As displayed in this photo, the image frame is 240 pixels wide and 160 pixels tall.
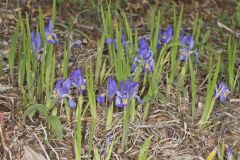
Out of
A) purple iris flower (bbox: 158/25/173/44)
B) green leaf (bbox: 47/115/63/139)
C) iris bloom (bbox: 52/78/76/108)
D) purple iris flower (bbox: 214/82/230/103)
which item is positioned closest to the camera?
green leaf (bbox: 47/115/63/139)

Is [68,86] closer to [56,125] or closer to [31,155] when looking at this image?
[56,125]

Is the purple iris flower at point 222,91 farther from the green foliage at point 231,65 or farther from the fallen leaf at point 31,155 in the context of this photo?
the fallen leaf at point 31,155

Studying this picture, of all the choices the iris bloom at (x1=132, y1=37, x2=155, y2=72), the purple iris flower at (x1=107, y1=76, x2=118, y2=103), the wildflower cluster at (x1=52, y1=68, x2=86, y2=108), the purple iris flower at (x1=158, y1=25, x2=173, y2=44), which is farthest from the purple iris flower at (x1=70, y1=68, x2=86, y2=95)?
the purple iris flower at (x1=158, y1=25, x2=173, y2=44)

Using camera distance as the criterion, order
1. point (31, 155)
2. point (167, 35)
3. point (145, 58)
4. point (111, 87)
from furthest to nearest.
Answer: point (167, 35)
point (145, 58)
point (111, 87)
point (31, 155)

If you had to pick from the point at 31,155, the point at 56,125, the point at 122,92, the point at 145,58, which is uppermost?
the point at 145,58

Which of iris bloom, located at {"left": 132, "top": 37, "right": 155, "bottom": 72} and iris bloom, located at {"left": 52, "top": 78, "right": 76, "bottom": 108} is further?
iris bloom, located at {"left": 132, "top": 37, "right": 155, "bottom": 72}

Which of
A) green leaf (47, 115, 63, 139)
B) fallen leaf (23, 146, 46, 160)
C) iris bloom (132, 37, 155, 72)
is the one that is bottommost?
fallen leaf (23, 146, 46, 160)

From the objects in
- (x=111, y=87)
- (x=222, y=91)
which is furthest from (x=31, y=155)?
(x=222, y=91)

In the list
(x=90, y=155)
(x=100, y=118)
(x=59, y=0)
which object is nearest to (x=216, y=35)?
(x=59, y=0)

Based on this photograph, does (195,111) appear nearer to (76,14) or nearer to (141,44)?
(141,44)

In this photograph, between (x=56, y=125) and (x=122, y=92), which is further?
(x=122, y=92)

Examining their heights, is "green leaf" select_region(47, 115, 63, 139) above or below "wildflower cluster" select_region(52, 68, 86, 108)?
below

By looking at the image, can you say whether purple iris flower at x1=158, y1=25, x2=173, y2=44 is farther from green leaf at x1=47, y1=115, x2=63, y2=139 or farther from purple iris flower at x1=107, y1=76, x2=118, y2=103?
green leaf at x1=47, y1=115, x2=63, y2=139

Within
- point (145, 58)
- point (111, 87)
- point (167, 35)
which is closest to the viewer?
point (111, 87)
